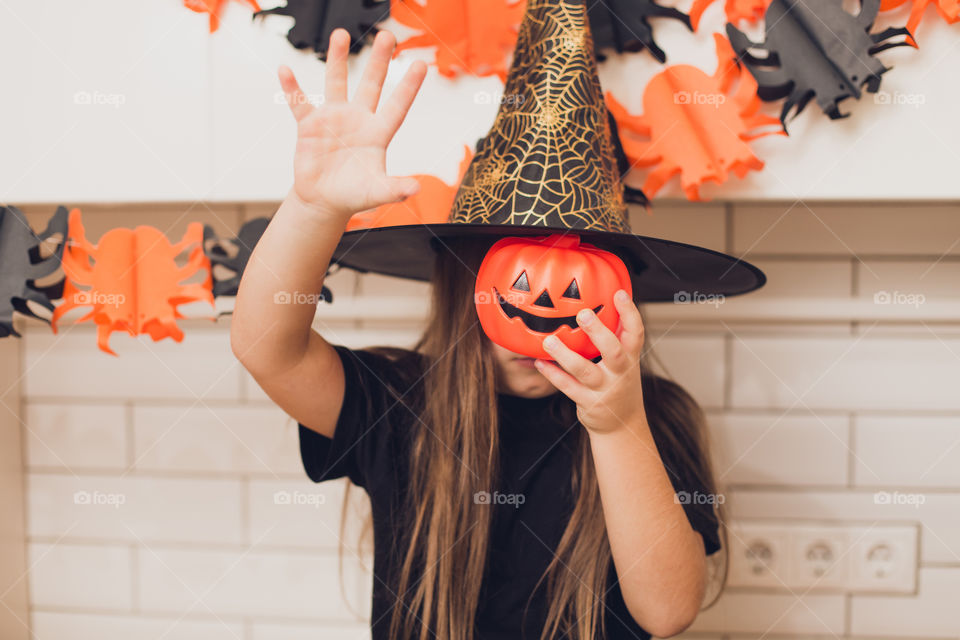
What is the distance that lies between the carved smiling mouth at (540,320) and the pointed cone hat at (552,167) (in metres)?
0.07

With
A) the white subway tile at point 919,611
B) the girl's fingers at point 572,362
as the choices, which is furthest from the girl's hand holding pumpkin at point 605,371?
the white subway tile at point 919,611

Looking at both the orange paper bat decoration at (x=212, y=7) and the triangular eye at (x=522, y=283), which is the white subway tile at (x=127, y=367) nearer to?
the orange paper bat decoration at (x=212, y=7)

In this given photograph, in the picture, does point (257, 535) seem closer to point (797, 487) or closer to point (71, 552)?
point (71, 552)

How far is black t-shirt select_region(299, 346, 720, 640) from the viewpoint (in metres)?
0.72

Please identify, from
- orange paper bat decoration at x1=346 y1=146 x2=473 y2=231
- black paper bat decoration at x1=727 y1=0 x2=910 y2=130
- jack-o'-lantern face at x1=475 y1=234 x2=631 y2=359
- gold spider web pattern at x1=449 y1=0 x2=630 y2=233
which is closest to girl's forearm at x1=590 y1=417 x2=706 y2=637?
jack-o'-lantern face at x1=475 y1=234 x2=631 y2=359

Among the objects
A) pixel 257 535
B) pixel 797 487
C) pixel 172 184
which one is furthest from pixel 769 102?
pixel 257 535

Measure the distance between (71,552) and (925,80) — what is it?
1.45m

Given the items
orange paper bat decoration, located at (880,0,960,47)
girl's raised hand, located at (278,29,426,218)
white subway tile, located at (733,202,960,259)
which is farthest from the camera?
white subway tile, located at (733,202,960,259)

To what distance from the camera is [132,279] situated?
0.77 metres

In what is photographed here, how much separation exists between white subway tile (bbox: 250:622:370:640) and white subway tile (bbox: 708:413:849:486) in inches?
25.9

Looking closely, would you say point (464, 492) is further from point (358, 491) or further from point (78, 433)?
point (78, 433)

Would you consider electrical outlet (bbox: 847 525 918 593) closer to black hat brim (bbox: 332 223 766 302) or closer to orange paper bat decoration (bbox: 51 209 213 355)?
black hat brim (bbox: 332 223 766 302)

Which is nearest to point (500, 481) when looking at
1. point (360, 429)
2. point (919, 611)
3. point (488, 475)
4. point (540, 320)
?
point (488, 475)

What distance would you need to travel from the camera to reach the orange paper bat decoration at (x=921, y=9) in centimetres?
67
